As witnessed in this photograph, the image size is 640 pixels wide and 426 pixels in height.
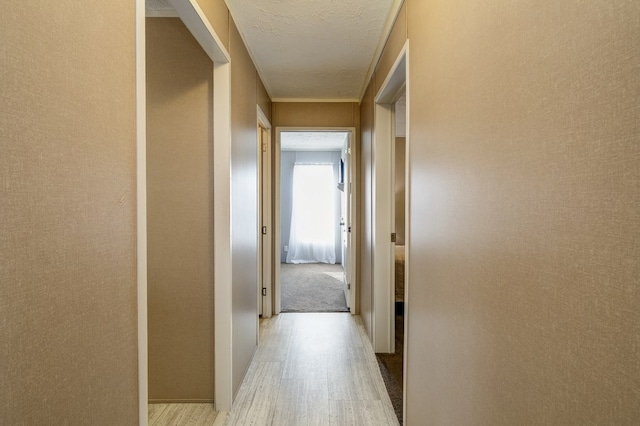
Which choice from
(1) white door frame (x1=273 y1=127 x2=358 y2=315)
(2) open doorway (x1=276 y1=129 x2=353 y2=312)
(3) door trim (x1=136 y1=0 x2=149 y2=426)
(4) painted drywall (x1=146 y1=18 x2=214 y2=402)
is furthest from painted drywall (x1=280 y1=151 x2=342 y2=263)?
(3) door trim (x1=136 y1=0 x2=149 y2=426)

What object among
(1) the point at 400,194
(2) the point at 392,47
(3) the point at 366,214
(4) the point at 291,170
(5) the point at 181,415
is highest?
(2) the point at 392,47

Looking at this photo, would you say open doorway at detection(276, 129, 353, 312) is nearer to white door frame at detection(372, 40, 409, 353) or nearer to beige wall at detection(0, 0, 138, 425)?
white door frame at detection(372, 40, 409, 353)

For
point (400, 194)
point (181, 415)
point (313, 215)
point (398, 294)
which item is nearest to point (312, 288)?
point (398, 294)

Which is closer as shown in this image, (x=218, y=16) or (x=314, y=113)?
(x=218, y=16)

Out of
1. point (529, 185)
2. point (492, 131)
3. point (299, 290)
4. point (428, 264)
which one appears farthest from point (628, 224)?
point (299, 290)

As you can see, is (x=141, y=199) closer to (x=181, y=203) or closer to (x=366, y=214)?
(x=181, y=203)

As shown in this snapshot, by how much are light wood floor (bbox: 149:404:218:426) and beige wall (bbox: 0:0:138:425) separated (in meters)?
1.17

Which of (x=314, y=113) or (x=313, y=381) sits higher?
(x=314, y=113)

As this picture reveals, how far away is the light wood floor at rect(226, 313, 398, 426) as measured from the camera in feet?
6.62

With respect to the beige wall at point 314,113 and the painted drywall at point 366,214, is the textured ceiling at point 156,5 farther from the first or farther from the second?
the beige wall at point 314,113

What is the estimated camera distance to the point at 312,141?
6.29m

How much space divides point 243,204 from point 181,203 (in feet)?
1.44

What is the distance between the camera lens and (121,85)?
0.91m

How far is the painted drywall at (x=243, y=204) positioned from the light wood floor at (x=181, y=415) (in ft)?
0.71
